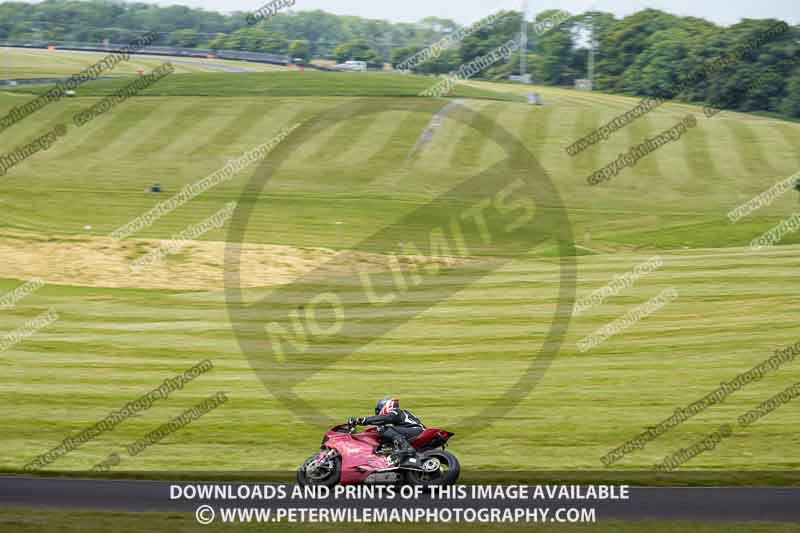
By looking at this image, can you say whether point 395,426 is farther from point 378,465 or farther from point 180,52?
point 180,52

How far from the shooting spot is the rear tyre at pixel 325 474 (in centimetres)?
1647

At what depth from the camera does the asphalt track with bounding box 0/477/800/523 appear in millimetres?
15711

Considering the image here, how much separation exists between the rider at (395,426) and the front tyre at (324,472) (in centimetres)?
75

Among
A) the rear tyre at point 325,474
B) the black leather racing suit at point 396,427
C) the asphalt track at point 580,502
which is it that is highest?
the black leather racing suit at point 396,427

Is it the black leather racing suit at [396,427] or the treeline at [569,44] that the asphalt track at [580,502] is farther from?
the treeline at [569,44]

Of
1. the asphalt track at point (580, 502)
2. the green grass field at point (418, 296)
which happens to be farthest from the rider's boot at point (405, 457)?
the green grass field at point (418, 296)

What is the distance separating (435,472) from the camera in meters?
16.4

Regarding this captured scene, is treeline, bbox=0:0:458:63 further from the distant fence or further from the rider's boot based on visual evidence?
the rider's boot

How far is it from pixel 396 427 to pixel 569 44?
8105 centimetres

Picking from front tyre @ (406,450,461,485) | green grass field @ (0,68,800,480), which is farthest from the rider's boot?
green grass field @ (0,68,800,480)

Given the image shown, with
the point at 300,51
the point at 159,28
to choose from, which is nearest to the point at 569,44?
the point at 300,51

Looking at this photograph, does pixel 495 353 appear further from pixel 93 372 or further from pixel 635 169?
pixel 635 169

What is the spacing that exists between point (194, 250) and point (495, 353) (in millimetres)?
17684

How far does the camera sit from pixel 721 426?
70.1ft
